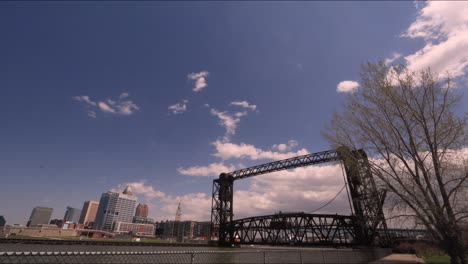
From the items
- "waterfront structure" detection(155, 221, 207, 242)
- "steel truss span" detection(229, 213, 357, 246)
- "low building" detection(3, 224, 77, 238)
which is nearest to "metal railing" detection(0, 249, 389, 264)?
"steel truss span" detection(229, 213, 357, 246)

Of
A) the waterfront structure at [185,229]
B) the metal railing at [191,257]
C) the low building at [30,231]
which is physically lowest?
the metal railing at [191,257]

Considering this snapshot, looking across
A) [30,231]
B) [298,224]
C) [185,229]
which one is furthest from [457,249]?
[185,229]

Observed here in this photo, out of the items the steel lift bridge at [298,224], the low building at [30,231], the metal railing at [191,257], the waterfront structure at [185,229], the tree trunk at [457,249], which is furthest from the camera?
the waterfront structure at [185,229]

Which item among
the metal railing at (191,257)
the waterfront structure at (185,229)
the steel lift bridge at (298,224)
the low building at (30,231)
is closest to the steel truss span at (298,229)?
the steel lift bridge at (298,224)

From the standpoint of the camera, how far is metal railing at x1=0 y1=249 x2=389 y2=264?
13.7 feet

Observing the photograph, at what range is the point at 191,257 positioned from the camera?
6.29 m

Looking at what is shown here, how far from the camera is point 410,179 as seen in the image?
41.7 ft

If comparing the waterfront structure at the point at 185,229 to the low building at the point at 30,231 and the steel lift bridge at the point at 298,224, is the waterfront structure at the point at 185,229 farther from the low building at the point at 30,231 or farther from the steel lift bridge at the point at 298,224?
the steel lift bridge at the point at 298,224

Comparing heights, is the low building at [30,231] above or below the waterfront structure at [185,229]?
below

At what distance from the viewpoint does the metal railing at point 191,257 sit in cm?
417

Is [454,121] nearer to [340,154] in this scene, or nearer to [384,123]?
[384,123]

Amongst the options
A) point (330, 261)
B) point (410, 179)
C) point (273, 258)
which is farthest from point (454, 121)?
point (273, 258)

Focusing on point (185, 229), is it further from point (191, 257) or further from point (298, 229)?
point (191, 257)

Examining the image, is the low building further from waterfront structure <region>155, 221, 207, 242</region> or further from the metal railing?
waterfront structure <region>155, 221, 207, 242</region>
